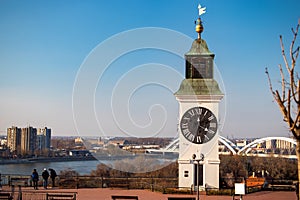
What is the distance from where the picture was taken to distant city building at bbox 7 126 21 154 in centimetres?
6398

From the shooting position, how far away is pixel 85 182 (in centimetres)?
2425

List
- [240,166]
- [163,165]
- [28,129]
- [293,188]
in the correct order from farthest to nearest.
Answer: [28,129], [240,166], [163,165], [293,188]

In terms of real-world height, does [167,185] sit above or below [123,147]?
below

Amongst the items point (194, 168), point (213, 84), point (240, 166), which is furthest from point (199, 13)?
point (240, 166)

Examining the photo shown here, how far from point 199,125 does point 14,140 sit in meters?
48.4

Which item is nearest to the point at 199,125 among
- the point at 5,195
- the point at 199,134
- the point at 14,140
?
the point at 199,134

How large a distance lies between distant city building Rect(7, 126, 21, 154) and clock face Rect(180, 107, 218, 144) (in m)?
44.3

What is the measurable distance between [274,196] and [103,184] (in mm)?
9181

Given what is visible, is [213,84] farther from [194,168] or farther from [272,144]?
[272,144]

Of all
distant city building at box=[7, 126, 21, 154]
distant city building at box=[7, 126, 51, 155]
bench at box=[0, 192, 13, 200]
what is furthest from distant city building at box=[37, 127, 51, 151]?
bench at box=[0, 192, 13, 200]

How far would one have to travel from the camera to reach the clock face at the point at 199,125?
907 inches

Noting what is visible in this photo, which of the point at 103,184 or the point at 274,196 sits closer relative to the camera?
the point at 274,196

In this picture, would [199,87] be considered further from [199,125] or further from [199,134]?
[199,134]

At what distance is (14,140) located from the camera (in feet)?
215
